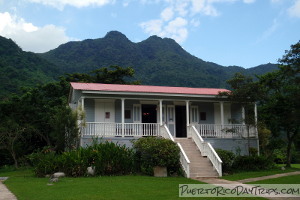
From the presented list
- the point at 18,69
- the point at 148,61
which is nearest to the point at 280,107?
the point at 18,69

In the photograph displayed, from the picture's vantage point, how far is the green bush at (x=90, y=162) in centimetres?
1473

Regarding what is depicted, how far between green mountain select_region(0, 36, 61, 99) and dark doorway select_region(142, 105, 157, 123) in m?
17.3

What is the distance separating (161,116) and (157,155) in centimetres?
439

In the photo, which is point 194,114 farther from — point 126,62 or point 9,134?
point 126,62

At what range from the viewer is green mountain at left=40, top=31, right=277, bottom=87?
58219 millimetres

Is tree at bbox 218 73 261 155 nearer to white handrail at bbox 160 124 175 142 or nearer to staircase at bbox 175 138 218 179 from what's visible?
staircase at bbox 175 138 218 179

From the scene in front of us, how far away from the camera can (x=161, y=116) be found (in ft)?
62.7

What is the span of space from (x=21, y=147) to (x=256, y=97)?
1801 cm

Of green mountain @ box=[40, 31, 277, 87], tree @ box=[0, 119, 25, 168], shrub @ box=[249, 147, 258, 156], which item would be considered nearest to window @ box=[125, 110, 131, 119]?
shrub @ box=[249, 147, 258, 156]

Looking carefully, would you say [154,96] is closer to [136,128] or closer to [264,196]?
[136,128]

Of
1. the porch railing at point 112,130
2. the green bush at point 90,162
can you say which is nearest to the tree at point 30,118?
the porch railing at point 112,130

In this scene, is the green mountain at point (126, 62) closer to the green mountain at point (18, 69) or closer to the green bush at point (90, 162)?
the green mountain at point (18, 69)

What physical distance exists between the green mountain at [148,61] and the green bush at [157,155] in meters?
40.4

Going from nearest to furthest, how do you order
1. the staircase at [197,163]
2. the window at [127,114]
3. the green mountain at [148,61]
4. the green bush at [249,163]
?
the staircase at [197,163]
the green bush at [249,163]
the window at [127,114]
the green mountain at [148,61]
